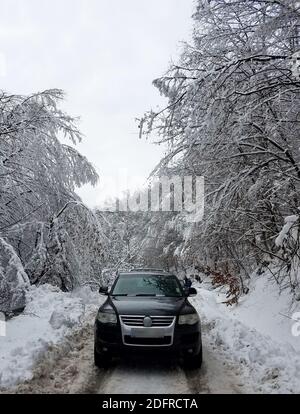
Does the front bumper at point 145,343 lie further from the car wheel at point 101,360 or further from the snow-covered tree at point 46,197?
the snow-covered tree at point 46,197

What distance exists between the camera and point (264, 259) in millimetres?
13391

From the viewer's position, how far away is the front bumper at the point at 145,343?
7270 mm

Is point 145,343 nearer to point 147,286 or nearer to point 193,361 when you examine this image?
point 193,361

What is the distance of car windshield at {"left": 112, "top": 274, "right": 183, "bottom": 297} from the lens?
8.82 m

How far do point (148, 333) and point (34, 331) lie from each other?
3.49m

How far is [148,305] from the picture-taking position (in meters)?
7.75

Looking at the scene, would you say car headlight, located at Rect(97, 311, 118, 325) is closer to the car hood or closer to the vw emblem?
the car hood

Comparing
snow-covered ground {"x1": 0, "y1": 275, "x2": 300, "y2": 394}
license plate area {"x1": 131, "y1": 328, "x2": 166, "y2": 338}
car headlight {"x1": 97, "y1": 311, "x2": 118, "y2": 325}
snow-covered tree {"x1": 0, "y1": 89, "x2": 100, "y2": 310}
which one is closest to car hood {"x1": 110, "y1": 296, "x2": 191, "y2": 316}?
car headlight {"x1": 97, "y1": 311, "x2": 118, "y2": 325}

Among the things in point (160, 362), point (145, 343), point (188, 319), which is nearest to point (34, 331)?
point (160, 362)

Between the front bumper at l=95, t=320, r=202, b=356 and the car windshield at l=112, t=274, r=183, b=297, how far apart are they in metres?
1.33
